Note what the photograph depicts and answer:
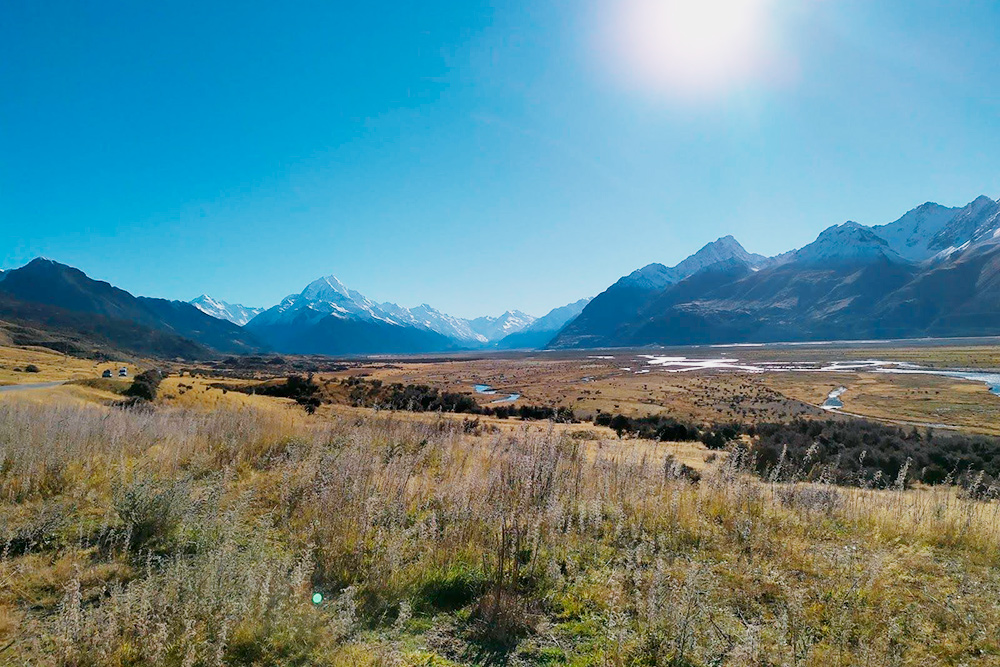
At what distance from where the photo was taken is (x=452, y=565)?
582cm

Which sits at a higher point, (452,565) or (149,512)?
(149,512)

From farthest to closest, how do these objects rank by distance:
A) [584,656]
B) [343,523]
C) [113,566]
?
[343,523], [113,566], [584,656]

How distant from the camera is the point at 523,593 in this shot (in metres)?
5.44

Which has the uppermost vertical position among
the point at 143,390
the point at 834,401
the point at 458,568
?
the point at 143,390

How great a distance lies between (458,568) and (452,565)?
93 millimetres

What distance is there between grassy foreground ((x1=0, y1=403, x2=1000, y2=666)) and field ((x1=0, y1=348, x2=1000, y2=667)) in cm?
3

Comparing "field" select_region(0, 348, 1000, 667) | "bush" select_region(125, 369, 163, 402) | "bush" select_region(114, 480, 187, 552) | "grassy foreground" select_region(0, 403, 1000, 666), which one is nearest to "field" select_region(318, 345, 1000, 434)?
"bush" select_region(125, 369, 163, 402)

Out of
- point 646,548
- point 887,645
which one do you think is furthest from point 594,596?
point 887,645

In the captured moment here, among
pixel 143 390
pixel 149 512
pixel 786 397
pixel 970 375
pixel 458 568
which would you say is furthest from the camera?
pixel 970 375

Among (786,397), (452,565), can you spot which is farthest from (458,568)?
(786,397)

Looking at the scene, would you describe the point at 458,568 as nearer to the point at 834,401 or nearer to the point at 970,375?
the point at 834,401

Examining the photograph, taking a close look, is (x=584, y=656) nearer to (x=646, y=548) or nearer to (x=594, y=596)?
(x=594, y=596)

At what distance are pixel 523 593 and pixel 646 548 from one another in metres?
2.04

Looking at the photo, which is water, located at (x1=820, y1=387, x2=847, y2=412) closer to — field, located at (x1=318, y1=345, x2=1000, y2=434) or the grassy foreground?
field, located at (x1=318, y1=345, x2=1000, y2=434)
